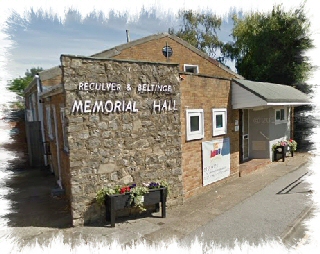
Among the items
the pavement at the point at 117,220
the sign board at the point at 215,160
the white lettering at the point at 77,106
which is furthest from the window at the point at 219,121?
the white lettering at the point at 77,106

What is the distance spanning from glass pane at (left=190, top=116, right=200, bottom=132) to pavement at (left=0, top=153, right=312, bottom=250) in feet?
6.69

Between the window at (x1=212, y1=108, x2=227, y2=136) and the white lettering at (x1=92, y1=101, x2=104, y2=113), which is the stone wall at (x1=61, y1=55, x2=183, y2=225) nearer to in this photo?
the white lettering at (x1=92, y1=101, x2=104, y2=113)

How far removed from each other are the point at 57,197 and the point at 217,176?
16.3ft

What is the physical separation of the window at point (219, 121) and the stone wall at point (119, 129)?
196 centimetres

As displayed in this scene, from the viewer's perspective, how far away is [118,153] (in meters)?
5.57

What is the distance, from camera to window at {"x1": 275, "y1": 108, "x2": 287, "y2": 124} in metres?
11.6

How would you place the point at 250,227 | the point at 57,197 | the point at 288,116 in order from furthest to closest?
the point at 288,116, the point at 57,197, the point at 250,227

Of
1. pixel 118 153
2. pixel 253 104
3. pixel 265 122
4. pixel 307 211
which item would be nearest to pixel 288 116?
pixel 265 122

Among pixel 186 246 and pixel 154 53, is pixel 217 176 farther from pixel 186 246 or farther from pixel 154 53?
pixel 154 53

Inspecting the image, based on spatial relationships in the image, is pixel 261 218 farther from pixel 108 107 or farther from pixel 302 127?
pixel 302 127

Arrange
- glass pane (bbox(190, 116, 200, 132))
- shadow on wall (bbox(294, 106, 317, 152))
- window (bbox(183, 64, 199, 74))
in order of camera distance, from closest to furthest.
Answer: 1. glass pane (bbox(190, 116, 200, 132))
2. shadow on wall (bbox(294, 106, 317, 152))
3. window (bbox(183, 64, 199, 74))

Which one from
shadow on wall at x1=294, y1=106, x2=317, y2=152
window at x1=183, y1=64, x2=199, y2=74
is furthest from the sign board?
shadow on wall at x1=294, y1=106, x2=317, y2=152

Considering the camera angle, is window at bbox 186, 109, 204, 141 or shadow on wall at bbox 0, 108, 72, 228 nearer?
shadow on wall at bbox 0, 108, 72, 228

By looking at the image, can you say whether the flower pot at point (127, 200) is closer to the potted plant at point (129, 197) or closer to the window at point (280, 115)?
the potted plant at point (129, 197)
